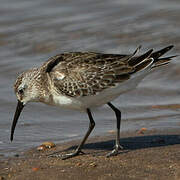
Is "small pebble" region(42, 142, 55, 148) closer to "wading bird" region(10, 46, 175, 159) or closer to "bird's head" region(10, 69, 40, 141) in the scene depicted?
"wading bird" region(10, 46, 175, 159)

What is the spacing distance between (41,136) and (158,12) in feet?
22.1

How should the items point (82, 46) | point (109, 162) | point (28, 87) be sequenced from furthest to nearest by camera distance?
1. point (82, 46)
2. point (28, 87)
3. point (109, 162)

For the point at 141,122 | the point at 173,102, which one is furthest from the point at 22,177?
the point at 173,102

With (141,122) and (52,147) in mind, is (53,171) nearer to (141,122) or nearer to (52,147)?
(52,147)

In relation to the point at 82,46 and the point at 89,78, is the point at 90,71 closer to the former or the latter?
the point at 89,78

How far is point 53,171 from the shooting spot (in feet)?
24.6

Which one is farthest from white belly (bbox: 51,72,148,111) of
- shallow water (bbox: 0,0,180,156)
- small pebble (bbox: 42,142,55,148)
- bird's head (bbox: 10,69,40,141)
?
shallow water (bbox: 0,0,180,156)

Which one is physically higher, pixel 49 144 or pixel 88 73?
pixel 88 73

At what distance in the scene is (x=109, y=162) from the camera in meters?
7.70

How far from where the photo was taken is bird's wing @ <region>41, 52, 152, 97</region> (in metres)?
8.16

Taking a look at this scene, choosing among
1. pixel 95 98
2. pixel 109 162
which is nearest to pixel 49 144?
pixel 95 98

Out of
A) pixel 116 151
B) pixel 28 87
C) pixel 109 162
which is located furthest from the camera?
pixel 28 87

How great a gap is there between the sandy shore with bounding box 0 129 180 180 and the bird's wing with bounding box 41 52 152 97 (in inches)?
40.4

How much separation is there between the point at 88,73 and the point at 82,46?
554cm
